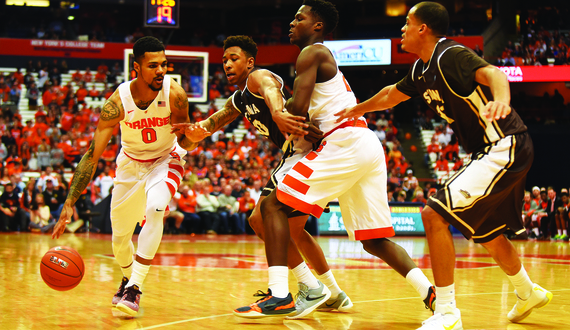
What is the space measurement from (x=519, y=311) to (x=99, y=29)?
2894 cm

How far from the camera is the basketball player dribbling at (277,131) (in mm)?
4250

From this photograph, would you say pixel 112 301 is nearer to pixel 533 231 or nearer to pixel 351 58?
pixel 533 231

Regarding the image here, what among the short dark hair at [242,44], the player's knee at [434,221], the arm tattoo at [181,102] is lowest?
the player's knee at [434,221]

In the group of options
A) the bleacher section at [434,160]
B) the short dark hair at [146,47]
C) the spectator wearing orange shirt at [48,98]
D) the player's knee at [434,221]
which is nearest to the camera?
the player's knee at [434,221]

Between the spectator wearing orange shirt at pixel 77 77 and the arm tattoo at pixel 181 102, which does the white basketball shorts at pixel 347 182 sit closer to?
the arm tattoo at pixel 181 102

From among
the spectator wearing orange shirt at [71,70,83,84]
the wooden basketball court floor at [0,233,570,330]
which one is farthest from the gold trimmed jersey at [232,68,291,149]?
the spectator wearing orange shirt at [71,70,83,84]

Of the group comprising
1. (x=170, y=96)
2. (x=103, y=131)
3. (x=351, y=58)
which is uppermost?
(x=351, y=58)

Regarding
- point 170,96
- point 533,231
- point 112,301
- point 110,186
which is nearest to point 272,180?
point 170,96

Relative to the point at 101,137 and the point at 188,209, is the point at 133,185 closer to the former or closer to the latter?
the point at 101,137

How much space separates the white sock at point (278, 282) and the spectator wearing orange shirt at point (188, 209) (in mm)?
10837

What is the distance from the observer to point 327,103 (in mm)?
4359

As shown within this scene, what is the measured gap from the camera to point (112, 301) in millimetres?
4715

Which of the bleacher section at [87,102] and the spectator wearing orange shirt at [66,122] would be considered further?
the bleacher section at [87,102]

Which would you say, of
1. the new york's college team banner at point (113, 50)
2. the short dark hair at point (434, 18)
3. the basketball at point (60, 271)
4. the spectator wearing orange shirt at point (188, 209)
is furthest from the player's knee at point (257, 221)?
the new york's college team banner at point (113, 50)
